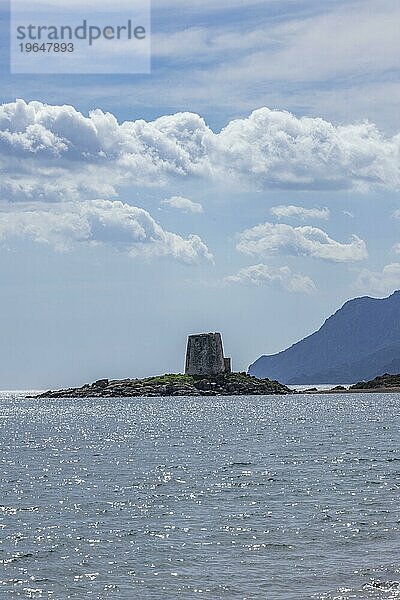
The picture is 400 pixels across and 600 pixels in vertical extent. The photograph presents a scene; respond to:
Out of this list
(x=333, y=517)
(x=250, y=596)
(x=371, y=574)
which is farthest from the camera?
(x=333, y=517)

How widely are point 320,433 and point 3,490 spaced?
59.1 m

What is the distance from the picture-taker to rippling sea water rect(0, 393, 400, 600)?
35906mm

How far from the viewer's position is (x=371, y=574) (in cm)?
3647

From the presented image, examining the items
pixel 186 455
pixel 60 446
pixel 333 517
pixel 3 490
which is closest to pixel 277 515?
pixel 333 517

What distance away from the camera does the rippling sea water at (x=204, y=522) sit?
3591cm

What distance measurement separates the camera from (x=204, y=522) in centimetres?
4891

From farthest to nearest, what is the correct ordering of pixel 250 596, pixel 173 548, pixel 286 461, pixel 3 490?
pixel 286 461 → pixel 3 490 → pixel 173 548 → pixel 250 596

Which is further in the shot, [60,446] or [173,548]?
[60,446]

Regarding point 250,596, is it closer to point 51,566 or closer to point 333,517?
point 51,566

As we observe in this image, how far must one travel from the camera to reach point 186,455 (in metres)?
90.9

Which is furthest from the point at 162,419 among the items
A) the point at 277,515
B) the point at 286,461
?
the point at 277,515

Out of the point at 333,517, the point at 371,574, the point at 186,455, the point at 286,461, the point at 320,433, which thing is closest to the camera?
the point at 371,574

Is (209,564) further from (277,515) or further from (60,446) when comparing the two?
(60,446)

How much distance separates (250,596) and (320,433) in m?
85.6
